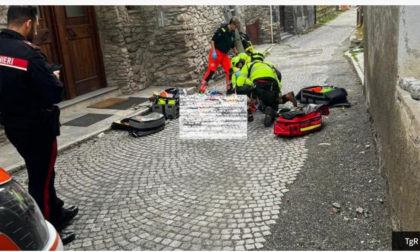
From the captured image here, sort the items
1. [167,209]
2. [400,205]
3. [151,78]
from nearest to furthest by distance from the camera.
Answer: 1. [400,205]
2. [167,209]
3. [151,78]

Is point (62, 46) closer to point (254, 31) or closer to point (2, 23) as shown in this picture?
point (2, 23)

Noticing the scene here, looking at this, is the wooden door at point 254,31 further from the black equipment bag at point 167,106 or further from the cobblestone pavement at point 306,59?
the black equipment bag at point 167,106

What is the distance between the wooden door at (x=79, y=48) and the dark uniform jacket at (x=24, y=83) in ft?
17.4

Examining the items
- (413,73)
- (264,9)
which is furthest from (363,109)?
(264,9)

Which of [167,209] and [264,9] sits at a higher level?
[264,9]

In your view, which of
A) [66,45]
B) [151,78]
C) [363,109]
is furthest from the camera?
[151,78]

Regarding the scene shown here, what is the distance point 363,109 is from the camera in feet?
23.0

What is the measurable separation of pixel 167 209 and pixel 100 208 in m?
0.71

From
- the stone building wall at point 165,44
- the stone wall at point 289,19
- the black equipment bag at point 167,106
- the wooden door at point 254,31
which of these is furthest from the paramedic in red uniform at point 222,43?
the stone wall at point 289,19

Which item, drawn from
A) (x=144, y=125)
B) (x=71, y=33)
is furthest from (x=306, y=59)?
(x=144, y=125)

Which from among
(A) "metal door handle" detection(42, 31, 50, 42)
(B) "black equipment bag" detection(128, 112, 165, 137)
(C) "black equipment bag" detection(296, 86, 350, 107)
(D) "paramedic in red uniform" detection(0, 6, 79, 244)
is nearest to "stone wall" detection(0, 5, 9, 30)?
(A) "metal door handle" detection(42, 31, 50, 42)

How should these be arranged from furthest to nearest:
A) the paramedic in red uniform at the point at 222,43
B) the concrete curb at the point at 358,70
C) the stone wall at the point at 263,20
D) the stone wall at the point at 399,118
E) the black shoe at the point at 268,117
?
the stone wall at the point at 263,20 < the concrete curb at the point at 358,70 < the paramedic in red uniform at the point at 222,43 < the black shoe at the point at 268,117 < the stone wall at the point at 399,118

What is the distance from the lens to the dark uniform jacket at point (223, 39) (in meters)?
8.98
